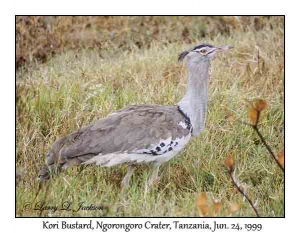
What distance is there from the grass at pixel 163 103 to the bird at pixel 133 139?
0.14 meters

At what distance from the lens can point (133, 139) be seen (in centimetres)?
411

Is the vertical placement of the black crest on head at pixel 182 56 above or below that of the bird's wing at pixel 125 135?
above

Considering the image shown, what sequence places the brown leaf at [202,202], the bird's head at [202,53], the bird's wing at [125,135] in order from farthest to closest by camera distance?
the bird's head at [202,53], the bird's wing at [125,135], the brown leaf at [202,202]

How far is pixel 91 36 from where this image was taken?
7.00 m

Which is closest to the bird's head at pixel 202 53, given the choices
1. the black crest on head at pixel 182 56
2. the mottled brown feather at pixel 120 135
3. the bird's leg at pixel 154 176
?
the black crest on head at pixel 182 56

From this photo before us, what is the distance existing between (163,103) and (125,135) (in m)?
1.15

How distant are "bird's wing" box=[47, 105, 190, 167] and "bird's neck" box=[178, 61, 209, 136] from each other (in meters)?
0.10

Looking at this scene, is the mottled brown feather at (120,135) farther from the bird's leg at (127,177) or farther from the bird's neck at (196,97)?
the bird's leg at (127,177)

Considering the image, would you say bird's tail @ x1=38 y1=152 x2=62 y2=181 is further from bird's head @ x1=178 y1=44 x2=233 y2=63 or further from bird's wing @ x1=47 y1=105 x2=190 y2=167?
bird's head @ x1=178 y1=44 x2=233 y2=63

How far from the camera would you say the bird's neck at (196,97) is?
14.4 ft

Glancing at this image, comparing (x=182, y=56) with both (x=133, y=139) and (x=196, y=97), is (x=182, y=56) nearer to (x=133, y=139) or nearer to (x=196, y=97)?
(x=196, y=97)

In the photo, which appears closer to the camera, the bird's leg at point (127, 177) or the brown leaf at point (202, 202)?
the brown leaf at point (202, 202)

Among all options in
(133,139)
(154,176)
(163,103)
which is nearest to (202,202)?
(133,139)

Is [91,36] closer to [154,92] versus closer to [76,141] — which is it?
[154,92]
